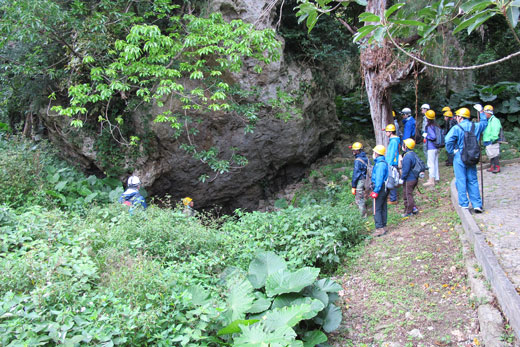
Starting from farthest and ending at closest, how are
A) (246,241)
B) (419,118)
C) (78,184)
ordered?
(419,118)
(78,184)
(246,241)

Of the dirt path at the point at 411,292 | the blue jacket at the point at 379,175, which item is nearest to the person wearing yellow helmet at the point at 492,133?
the dirt path at the point at 411,292

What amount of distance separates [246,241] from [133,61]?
4858 mm

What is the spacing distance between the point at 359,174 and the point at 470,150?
96.2 inches

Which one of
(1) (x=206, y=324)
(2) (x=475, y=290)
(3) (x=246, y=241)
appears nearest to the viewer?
(1) (x=206, y=324)

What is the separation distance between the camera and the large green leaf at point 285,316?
13.5ft

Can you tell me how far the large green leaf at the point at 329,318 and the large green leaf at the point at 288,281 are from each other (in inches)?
16.9

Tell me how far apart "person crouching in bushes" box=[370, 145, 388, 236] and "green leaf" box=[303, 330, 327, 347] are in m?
3.53

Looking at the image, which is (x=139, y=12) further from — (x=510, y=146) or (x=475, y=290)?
(x=510, y=146)

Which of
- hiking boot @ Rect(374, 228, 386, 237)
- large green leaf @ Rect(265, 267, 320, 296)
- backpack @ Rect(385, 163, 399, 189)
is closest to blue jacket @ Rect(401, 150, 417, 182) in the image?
backpack @ Rect(385, 163, 399, 189)

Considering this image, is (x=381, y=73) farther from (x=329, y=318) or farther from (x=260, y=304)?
(x=260, y=304)

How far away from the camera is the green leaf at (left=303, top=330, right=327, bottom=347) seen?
437 cm

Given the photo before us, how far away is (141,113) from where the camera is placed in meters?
10.9

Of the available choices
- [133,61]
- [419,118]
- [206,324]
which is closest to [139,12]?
[133,61]

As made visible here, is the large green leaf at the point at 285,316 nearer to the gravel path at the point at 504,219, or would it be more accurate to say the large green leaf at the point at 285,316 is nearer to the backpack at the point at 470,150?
the gravel path at the point at 504,219
